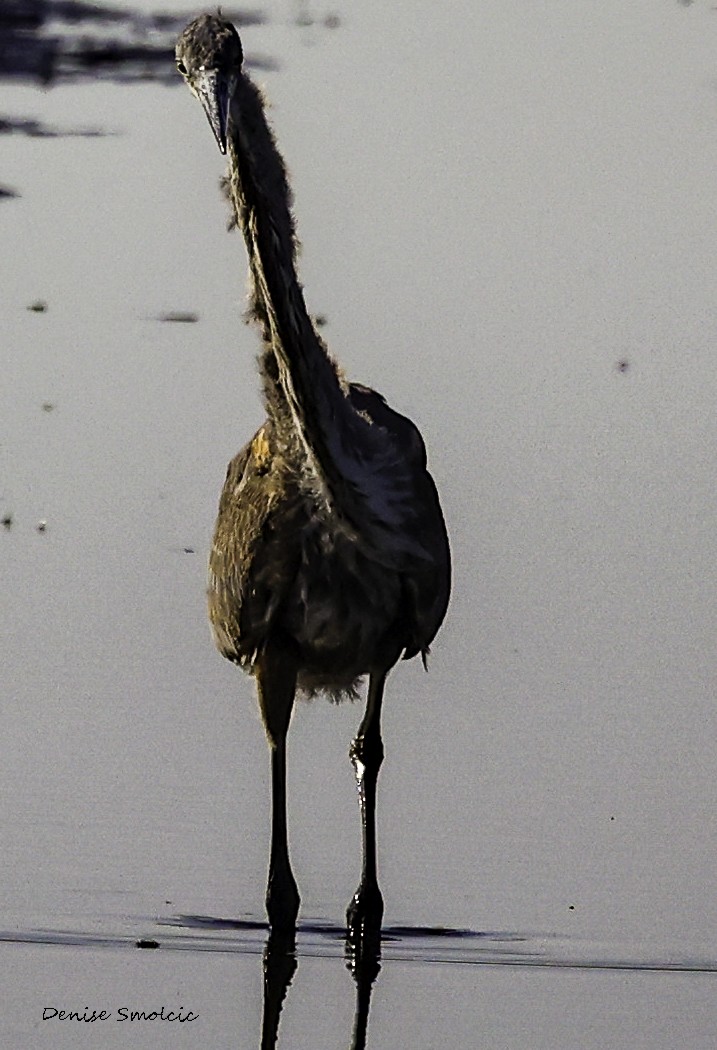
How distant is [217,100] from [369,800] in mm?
2111

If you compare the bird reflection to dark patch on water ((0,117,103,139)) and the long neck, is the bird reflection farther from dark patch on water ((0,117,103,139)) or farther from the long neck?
dark patch on water ((0,117,103,139))

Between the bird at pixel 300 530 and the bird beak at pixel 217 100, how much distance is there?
73 millimetres

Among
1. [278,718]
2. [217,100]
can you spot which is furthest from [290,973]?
[217,100]

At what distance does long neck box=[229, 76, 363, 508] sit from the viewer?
22.7ft

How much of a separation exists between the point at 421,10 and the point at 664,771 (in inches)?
456

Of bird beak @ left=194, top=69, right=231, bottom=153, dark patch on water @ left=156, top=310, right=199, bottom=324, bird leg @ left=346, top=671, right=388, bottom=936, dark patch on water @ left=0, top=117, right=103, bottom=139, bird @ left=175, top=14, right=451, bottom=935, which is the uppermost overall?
bird beak @ left=194, top=69, right=231, bottom=153

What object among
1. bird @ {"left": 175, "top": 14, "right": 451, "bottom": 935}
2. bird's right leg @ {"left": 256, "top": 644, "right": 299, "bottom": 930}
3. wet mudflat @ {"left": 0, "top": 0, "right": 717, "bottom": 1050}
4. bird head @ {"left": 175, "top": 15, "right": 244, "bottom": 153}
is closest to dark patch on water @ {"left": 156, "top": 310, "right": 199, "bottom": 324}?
wet mudflat @ {"left": 0, "top": 0, "right": 717, "bottom": 1050}

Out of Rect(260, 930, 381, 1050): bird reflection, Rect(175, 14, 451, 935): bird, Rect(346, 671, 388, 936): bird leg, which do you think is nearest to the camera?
Rect(260, 930, 381, 1050): bird reflection

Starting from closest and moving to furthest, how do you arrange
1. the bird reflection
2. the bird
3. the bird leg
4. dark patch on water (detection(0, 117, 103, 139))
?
the bird reflection, the bird, the bird leg, dark patch on water (detection(0, 117, 103, 139))

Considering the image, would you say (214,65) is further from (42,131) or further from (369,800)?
(42,131)

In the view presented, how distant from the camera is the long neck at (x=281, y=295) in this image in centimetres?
692

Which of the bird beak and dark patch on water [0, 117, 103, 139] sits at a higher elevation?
the bird beak

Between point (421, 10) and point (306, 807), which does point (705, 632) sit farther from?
point (421, 10)

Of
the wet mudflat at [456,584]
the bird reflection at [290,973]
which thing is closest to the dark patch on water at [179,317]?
the wet mudflat at [456,584]
